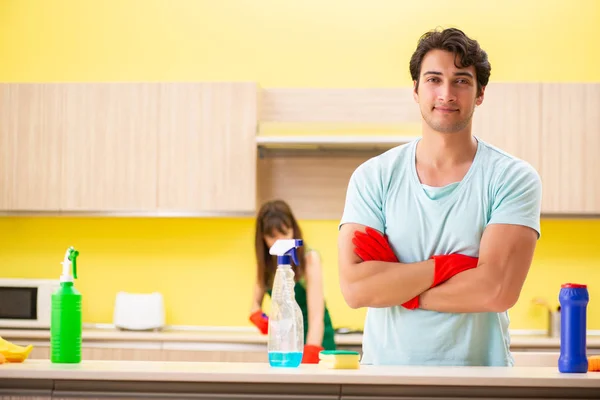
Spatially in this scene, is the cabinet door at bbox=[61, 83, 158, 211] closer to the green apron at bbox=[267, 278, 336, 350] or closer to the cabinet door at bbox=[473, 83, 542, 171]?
the green apron at bbox=[267, 278, 336, 350]

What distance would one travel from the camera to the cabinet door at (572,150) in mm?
4848

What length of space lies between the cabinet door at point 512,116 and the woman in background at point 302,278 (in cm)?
124

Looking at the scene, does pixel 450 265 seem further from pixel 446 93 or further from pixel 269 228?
pixel 269 228

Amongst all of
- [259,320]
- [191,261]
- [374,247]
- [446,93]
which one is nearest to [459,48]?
[446,93]

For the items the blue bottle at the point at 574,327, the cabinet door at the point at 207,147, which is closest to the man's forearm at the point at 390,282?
the blue bottle at the point at 574,327

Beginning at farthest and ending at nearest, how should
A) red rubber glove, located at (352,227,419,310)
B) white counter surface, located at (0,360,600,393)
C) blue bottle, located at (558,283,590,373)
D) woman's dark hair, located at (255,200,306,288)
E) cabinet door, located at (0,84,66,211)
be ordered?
cabinet door, located at (0,84,66,211)
woman's dark hair, located at (255,200,306,288)
red rubber glove, located at (352,227,419,310)
blue bottle, located at (558,283,590,373)
white counter surface, located at (0,360,600,393)

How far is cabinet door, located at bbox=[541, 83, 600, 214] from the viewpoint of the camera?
485 cm

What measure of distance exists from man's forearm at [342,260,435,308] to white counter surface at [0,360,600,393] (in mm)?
233

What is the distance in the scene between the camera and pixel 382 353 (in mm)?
2400

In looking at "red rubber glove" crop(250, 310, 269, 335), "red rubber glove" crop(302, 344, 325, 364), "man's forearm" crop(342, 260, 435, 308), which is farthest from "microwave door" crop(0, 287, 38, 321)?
"man's forearm" crop(342, 260, 435, 308)

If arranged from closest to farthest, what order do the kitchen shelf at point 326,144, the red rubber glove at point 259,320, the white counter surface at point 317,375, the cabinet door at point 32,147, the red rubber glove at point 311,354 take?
the white counter surface at point 317,375, the red rubber glove at point 311,354, the red rubber glove at point 259,320, the kitchen shelf at point 326,144, the cabinet door at point 32,147

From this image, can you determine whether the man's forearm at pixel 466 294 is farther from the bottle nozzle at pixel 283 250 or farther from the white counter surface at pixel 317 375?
the bottle nozzle at pixel 283 250

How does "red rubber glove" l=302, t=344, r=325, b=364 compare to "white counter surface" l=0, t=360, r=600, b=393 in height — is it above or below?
below

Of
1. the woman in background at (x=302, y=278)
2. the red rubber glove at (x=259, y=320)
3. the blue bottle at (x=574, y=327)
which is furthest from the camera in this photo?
the red rubber glove at (x=259, y=320)
